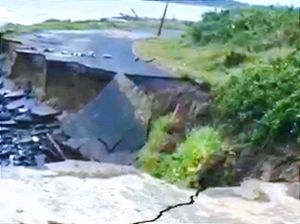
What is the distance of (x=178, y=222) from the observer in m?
1.27

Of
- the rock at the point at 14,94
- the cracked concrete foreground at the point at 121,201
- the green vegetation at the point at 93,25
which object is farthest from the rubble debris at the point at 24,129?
the cracked concrete foreground at the point at 121,201

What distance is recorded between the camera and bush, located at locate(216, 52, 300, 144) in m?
2.16

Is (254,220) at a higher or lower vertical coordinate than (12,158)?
higher

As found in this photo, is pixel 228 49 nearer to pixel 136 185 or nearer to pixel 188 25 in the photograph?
pixel 188 25

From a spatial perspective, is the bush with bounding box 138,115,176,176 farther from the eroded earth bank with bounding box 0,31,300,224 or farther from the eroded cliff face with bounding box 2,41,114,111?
the eroded cliff face with bounding box 2,41,114,111

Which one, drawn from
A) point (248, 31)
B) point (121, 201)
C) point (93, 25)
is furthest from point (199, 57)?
point (121, 201)

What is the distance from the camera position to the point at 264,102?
2.30 m

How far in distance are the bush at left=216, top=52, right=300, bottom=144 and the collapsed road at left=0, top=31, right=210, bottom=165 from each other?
0.17 metres

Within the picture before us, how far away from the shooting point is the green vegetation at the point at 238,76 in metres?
2.13

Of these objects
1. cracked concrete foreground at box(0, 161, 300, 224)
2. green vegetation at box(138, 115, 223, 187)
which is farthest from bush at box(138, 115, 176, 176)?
cracked concrete foreground at box(0, 161, 300, 224)

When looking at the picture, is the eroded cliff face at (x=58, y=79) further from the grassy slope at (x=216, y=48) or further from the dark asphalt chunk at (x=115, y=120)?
the grassy slope at (x=216, y=48)

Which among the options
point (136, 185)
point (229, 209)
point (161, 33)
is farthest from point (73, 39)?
point (229, 209)

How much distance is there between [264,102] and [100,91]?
840 millimetres

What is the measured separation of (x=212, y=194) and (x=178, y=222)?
0.98ft
